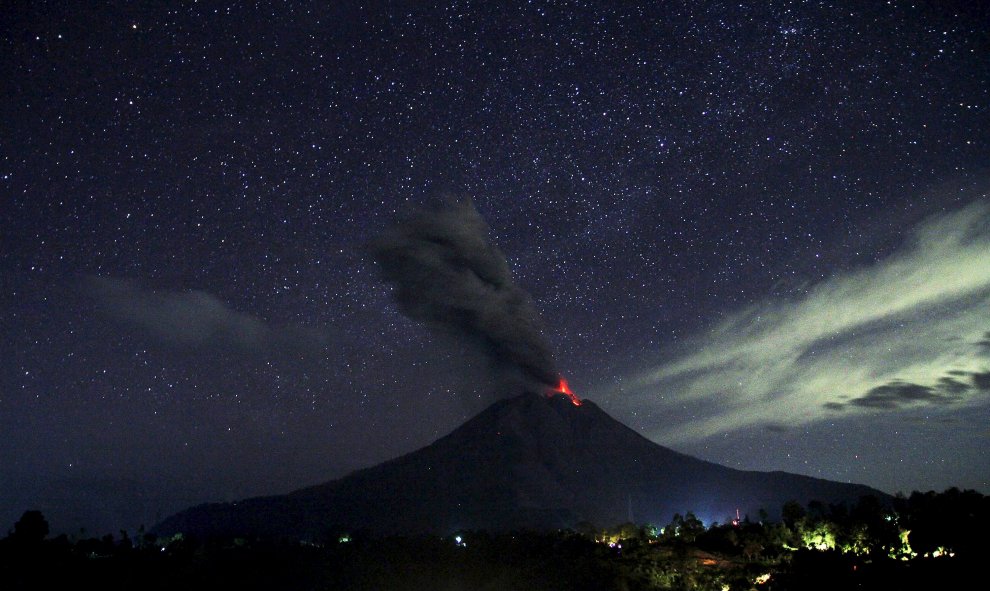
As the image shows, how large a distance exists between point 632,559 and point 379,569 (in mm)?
20585

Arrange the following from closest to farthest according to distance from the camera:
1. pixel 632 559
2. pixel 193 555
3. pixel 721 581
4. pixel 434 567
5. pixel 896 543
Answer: pixel 721 581, pixel 896 543, pixel 632 559, pixel 434 567, pixel 193 555

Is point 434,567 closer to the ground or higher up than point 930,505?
closer to the ground

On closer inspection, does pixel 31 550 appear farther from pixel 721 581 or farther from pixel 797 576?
pixel 797 576

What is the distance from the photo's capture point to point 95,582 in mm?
44469

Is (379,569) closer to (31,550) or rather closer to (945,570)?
(31,550)

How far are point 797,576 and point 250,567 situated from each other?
4357 cm

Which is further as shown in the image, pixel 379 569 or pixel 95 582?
pixel 379 569

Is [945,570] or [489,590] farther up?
[945,570]

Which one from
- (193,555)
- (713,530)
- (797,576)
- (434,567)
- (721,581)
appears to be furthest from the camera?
(713,530)

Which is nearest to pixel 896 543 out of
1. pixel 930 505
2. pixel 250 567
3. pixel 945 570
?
pixel 930 505

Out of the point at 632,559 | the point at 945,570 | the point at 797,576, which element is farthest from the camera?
the point at 632,559

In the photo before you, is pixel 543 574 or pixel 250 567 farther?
pixel 250 567

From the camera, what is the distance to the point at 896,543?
46.8m

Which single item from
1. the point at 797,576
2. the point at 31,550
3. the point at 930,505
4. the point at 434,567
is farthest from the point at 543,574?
the point at 31,550
